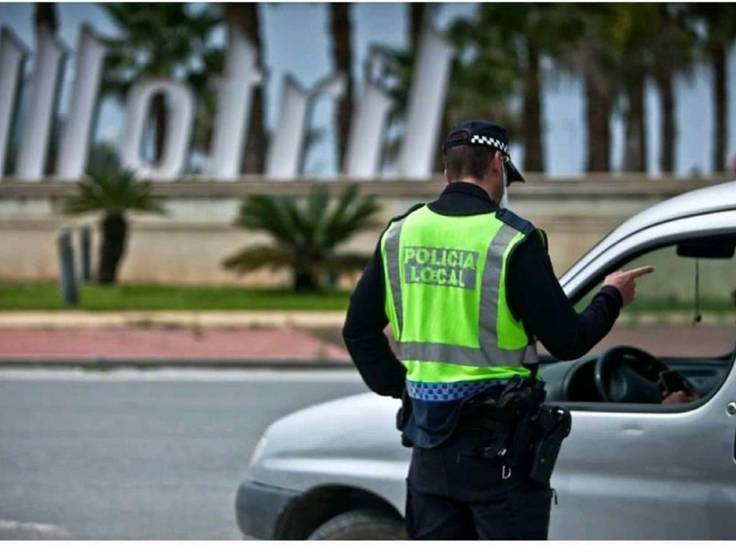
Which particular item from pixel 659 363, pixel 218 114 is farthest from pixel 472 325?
pixel 218 114

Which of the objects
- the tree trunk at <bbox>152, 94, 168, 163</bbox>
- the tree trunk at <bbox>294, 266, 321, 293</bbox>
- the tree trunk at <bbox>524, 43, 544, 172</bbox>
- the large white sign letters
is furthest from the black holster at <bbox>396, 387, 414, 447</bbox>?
the tree trunk at <bbox>152, 94, 168, 163</bbox>

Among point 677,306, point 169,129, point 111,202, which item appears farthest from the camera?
point 169,129

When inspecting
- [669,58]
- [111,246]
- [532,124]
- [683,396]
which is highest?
[669,58]

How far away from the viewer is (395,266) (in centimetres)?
394

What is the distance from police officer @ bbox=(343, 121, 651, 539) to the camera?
12.3 feet

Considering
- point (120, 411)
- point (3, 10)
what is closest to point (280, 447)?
point (120, 411)

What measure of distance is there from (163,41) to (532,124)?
347 inches

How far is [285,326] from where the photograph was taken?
20.7 meters

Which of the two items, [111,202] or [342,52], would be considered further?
[342,52]

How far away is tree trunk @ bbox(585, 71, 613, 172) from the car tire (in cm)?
3073

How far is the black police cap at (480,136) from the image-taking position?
3.86 m

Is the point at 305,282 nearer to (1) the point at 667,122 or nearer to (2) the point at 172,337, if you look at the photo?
(2) the point at 172,337

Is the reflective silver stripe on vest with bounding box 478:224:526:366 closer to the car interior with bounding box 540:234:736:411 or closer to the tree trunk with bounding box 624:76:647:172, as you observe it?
the car interior with bounding box 540:234:736:411
